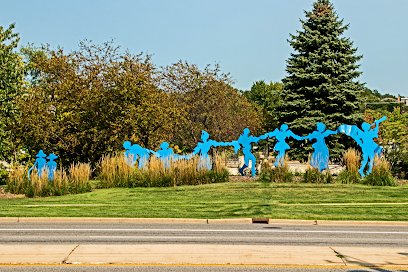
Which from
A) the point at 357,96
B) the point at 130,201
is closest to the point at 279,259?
the point at 130,201

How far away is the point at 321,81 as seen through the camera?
135 ft

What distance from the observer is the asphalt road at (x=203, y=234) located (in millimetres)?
11734

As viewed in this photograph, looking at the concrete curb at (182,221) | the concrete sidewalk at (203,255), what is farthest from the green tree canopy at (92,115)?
the concrete sidewalk at (203,255)

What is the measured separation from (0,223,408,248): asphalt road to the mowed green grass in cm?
148

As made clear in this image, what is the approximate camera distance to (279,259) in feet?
31.4

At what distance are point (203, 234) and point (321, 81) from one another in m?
30.1

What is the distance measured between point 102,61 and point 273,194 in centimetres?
1800

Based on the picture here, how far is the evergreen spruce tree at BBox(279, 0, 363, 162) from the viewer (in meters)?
40.5

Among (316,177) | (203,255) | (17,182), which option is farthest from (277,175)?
(203,255)

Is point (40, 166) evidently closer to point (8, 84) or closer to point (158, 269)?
point (8, 84)

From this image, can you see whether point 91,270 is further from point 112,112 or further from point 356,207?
point 112,112

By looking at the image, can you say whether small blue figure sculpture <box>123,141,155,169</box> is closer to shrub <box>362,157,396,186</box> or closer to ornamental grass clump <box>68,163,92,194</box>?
ornamental grass clump <box>68,163,92,194</box>

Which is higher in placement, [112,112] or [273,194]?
[112,112]

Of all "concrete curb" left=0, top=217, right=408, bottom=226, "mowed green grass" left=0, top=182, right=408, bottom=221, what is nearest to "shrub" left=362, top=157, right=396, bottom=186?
"mowed green grass" left=0, top=182, right=408, bottom=221
